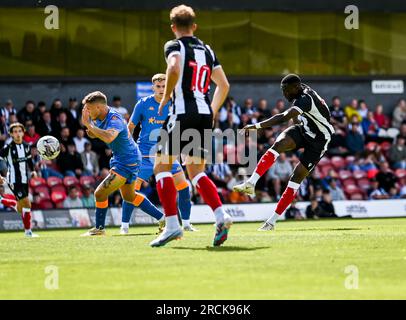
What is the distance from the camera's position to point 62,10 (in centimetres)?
2967

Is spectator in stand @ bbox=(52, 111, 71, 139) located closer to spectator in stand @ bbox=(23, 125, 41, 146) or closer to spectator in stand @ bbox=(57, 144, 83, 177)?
spectator in stand @ bbox=(57, 144, 83, 177)

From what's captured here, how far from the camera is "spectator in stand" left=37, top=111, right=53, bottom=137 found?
26455mm

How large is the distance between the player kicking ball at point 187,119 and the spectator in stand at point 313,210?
14564mm

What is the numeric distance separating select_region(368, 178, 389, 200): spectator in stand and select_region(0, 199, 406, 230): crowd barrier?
46.2 inches

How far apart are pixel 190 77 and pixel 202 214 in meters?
14.0

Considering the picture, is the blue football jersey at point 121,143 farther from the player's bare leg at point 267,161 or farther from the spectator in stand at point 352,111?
the spectator in stand at point 352,111

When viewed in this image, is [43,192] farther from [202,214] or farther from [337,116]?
[337,116]

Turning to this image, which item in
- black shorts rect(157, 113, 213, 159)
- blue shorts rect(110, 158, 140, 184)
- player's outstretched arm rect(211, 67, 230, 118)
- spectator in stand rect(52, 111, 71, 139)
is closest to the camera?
black shorts rect(157, 113, 213, 159)

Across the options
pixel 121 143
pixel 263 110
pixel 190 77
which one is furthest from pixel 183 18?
pixel 263 110

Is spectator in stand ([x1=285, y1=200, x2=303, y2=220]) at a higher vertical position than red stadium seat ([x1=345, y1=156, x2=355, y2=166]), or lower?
lower

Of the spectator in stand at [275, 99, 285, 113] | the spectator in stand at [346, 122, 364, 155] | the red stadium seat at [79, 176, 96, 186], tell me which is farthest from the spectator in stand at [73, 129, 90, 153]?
the spectator in stand at [346, 122, 364, 155]

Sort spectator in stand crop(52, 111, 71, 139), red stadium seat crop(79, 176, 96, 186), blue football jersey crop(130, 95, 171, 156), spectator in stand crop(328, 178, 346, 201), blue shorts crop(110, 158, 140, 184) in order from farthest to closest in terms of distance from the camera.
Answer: spectator in stand crop(328, 178, 346, 201), spectator in stand crop(52, 111, 71, 139), red stadium seat crop(79, 176, 96, 186), blue football jersey crop(130, 95, 171, 156), blue shorts crop(110, 158, 140, 184)

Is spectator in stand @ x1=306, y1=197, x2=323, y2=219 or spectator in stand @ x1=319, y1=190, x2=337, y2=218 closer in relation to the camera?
spectator in stand @ x1=306, y1=197, x2=323, y2=219
